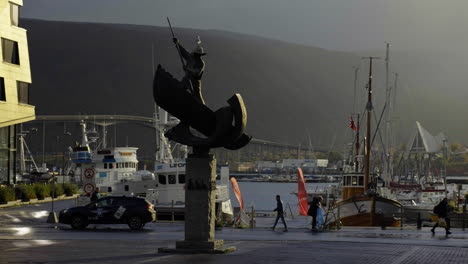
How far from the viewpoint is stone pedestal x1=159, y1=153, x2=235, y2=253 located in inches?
1075

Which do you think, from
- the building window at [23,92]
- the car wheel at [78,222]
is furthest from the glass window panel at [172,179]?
→ the car wheel at [78,222]

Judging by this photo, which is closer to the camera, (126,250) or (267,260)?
(267,260)

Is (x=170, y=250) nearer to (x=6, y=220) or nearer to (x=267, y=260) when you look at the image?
(x=267, y=260)

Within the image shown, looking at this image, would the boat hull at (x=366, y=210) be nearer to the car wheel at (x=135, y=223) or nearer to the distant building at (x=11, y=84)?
the car wheel at (x=135, y=223)

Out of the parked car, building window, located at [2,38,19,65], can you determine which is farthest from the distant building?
the parked car

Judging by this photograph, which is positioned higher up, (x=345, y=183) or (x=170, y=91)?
(x=170, y=91)

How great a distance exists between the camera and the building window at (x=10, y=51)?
69125 mm

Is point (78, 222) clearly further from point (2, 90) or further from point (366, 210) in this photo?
point (2, 90)

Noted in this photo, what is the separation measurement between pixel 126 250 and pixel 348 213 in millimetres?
34002

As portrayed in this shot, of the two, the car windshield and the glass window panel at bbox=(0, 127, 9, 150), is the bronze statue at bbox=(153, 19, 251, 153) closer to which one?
the car windshield

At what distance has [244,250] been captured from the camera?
92.2 feet

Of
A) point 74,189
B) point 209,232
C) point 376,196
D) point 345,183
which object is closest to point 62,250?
point 209,232

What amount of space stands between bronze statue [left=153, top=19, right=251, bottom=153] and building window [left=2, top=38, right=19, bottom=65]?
44225mm

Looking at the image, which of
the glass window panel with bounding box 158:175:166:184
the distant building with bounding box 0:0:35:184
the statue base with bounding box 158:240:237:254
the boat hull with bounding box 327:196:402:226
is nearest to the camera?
the statue base with bounding box 158:240:237:254
